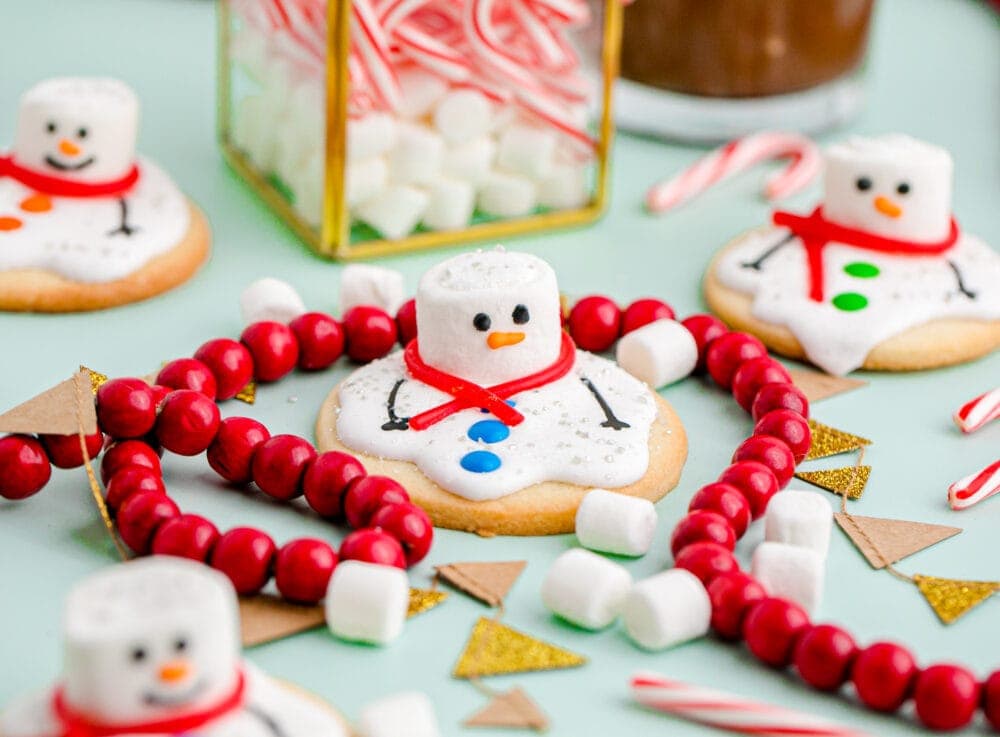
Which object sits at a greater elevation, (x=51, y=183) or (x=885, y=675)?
(x=51, y=183)

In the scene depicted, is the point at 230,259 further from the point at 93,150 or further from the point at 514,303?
the point at 514,303

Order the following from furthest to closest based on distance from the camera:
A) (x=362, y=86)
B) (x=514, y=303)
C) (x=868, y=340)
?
(x=362, y=86) < (x=868, y=340) < (x=514, y=303)

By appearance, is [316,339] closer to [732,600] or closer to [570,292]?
[570,292]

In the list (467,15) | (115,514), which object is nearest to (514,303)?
(115,514)

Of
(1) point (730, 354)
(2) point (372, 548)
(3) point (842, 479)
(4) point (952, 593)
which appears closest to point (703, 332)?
(1) point (730, 354)

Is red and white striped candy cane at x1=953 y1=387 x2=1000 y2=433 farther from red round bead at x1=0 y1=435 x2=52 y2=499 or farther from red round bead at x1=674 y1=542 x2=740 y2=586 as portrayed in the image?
red round bead at x1=0 y1=435 x2=52 y2=499

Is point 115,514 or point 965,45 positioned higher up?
point 965,45

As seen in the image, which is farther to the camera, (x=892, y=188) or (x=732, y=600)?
(x=892, y=188)

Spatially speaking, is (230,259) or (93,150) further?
(230,259)
